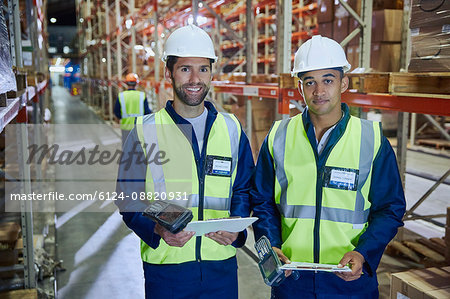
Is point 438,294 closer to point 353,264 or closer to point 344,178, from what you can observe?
point 353,264

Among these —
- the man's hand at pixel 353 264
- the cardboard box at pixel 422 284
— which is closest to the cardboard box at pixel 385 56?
the cardboard box at pixel 422 284

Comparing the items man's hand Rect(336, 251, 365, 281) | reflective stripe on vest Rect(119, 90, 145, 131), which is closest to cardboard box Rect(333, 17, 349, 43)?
man's hand Rect(336, 251, 365, 281)

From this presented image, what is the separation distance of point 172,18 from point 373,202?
37.2 ft

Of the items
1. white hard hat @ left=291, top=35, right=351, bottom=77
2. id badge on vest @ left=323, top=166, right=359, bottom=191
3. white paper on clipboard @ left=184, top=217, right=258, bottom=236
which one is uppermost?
white hard hat @ left=291, top=35, right=351, bottom=77

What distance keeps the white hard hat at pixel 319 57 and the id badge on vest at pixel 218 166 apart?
61cm

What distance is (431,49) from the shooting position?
2.92 meters

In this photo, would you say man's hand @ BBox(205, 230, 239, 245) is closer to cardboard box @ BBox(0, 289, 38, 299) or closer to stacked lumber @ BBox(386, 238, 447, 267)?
cardboard box @ BBox(0, 289, 38, 299)

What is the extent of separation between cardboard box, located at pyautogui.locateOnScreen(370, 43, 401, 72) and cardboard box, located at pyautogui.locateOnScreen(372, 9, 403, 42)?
6cm

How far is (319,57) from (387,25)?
2.72 meters

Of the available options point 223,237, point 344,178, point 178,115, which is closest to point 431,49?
point 344,178

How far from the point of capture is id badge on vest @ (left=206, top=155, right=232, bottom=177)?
229cm

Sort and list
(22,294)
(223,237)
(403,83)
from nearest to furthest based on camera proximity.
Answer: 1. (223,237)
2. (403,83)
3. (22,294)

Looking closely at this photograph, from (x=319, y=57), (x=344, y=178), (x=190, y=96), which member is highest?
(x=319, y=57)

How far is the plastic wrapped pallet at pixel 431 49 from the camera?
2.80m
